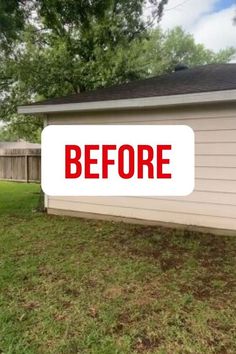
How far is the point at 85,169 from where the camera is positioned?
6355 mm

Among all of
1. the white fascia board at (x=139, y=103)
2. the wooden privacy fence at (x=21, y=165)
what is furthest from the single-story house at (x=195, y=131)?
the wooden privacy fence at (x=21, y=165)

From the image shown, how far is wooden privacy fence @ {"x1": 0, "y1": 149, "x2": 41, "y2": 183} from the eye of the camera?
551 inches

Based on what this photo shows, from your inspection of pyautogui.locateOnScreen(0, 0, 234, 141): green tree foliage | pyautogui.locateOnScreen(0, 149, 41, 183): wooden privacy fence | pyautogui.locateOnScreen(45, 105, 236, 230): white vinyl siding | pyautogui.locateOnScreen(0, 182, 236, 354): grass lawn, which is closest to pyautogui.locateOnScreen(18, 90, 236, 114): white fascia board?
pyautogui.locateOnScreen(45, 105, 236, 230): white vinyl siding

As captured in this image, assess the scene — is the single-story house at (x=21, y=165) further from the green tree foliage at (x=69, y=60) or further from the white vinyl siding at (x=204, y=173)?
the white vinyl siding at (x=204, y=173)

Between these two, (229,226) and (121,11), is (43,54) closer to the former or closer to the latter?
(121,11)

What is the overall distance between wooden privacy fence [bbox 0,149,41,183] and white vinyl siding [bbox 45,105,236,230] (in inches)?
331

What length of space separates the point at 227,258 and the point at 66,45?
9917 mm

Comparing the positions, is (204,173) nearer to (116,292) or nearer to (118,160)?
(118,160)

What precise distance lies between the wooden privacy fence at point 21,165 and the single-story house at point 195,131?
25.7ft

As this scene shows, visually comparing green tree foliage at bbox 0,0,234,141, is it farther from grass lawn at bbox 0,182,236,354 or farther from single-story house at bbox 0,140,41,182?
grass lawn at bbox 0,182,236,354

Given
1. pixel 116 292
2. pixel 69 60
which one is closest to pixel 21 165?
pixel 69 60

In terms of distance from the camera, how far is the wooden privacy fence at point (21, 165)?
551 inches

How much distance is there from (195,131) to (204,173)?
2.15 feet

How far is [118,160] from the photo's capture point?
Answer: 6.12 m
